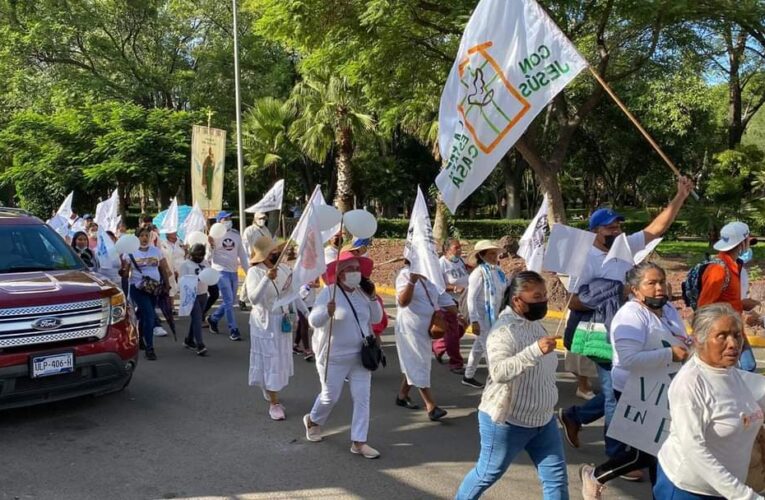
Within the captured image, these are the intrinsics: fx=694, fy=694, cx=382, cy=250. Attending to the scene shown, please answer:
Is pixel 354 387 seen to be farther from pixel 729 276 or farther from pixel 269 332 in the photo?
pixel 729 276

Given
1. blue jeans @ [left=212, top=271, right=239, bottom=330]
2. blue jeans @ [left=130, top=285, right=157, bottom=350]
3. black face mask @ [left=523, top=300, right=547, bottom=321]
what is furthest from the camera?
blue jeans @ [left=212, top=271, right=239, bottom=330]

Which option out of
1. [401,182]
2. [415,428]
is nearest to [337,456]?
[415,428]

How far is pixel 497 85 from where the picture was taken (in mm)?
5363

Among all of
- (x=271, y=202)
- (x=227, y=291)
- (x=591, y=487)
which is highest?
(x=271, y=202)

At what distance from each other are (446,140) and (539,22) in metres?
1.15

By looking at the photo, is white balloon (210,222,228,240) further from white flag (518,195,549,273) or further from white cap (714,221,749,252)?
white cap (714,221,749,252)

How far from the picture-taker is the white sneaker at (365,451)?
210 inches

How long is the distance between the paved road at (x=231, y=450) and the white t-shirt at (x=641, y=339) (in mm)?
1206

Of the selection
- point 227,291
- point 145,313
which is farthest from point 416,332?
point 227,291

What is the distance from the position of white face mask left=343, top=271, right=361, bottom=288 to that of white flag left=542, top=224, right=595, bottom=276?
5.06 ft

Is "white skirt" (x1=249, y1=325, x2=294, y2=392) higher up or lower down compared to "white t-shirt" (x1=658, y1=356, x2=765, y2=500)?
lower down

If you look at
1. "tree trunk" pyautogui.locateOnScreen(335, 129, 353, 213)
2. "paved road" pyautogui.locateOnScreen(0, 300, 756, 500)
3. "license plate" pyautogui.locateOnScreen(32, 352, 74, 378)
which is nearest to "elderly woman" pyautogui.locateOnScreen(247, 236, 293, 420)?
"paved road" pyautogui.locateOnScreen(0, 300, 756, 500)

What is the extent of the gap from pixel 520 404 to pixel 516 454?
11.2 inches

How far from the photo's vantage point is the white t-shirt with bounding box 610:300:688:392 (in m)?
4.03
